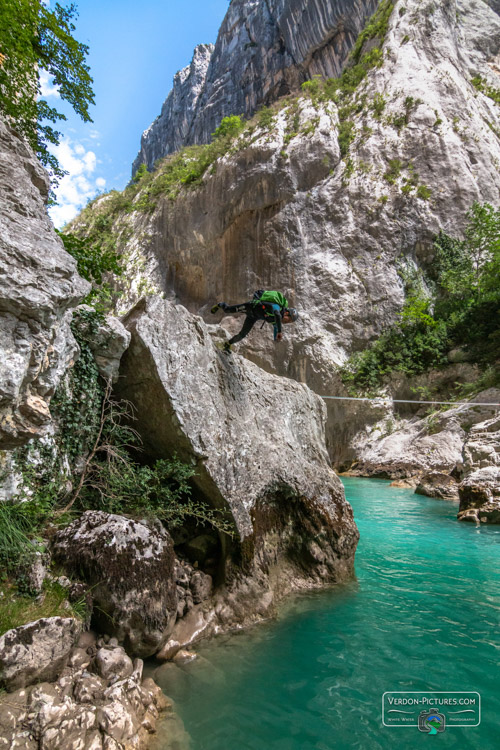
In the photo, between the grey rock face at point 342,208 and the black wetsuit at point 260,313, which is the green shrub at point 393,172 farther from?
the black wetsuit at point 260,313

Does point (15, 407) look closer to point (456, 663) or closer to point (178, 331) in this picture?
point (178, 331)

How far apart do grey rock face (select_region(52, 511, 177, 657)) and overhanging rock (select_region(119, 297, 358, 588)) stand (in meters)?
1.19

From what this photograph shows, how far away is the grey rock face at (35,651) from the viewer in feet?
8.77

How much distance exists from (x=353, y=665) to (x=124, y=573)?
2332 millimetres

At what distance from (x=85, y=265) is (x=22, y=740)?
4.68 meters

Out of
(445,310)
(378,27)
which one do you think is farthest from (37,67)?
(378,27)

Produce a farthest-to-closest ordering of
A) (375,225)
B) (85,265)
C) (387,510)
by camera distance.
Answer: (375,225) < (387,510) < (85,265)

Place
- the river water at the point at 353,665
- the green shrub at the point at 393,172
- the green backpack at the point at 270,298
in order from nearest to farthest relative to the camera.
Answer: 1. the river water at the point at 353,665
2. the green backpack at the point at 270,298
3. the green shrub at the point at 393,172

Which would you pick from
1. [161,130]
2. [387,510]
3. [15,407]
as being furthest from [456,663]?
[161,130]

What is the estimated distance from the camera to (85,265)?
5.27m

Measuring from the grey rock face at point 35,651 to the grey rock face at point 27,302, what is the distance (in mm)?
1328

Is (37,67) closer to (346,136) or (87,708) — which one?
(87,708)

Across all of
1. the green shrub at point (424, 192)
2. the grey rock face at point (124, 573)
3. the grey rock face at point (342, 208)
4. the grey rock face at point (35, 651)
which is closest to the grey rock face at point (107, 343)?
the grey rock face at point (124, 573)

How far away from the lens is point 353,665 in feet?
12.5
